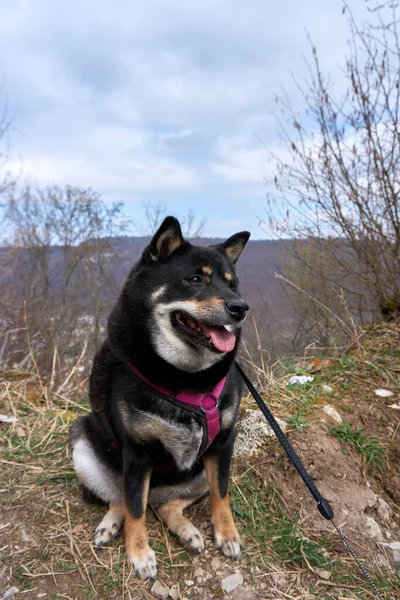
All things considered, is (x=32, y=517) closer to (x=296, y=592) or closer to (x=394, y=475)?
(x=296, y=592)

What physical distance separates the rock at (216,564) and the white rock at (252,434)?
0.84m

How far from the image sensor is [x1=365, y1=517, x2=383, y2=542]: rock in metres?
2.43

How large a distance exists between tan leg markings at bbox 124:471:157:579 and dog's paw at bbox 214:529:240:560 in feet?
1.28

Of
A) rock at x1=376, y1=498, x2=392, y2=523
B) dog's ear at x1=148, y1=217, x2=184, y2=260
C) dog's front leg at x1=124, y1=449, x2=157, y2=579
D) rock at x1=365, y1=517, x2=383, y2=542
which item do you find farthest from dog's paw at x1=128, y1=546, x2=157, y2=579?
dog's ear at x1=148, y1=217, x2=184, y2=260

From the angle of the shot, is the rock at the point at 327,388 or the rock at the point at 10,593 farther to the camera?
the rock at the point at 327,388

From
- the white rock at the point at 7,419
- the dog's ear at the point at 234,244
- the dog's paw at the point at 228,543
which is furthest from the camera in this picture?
the white rock at the point at 7,419

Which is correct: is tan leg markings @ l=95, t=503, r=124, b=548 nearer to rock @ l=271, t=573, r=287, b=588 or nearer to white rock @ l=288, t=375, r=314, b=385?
rock @ l=271, t=573, r=287, b=588

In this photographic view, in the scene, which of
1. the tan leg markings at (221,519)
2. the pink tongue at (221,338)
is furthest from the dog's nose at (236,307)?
the tan leg markings at (221,519)

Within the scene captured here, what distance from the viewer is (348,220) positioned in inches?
223

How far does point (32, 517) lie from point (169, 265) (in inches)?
76.6

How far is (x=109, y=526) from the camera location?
7.95ft

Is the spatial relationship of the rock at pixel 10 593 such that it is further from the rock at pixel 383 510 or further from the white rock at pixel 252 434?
the rock at pixel 383 510

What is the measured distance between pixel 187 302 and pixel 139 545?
142 cm

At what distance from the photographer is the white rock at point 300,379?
3772mm
